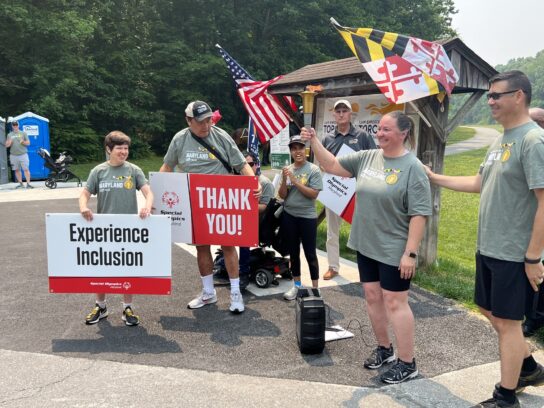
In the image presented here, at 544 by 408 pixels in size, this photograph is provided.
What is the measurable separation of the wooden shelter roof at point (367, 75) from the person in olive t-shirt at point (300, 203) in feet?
6.39

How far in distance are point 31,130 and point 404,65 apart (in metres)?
15.0

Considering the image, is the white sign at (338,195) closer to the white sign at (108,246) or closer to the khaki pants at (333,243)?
the khaki pants at (333,243)

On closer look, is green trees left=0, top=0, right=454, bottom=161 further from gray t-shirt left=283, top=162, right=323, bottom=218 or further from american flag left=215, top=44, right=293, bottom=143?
gray t-shirt left=283, top=162, right=323, bottom=218

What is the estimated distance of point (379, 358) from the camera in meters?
3.67

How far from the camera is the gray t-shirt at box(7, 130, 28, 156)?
14.2 meters

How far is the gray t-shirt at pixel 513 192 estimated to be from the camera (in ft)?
8.72

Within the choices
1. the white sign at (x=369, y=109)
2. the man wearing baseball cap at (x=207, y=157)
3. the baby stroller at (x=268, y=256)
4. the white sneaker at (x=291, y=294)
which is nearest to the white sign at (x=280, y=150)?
the white sign at (x=369, y=109)

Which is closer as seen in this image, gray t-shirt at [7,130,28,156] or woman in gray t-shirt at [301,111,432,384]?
woman in gray t-shirt at [301,111,432,384]

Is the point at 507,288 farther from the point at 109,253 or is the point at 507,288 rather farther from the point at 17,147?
the point at 17,147

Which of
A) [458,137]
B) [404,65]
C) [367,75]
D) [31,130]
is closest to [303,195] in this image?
[404,65]

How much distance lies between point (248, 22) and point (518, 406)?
31183mm

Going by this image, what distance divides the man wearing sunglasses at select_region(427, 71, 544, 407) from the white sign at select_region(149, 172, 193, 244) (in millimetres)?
2892

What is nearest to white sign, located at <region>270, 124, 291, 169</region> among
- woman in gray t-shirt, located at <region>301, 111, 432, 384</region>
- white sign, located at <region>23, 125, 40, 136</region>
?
woman in gray t-shirt, located at <region>301, 111, 432, 384</region>

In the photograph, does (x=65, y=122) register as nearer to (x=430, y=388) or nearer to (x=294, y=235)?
(x=294, y=235)
